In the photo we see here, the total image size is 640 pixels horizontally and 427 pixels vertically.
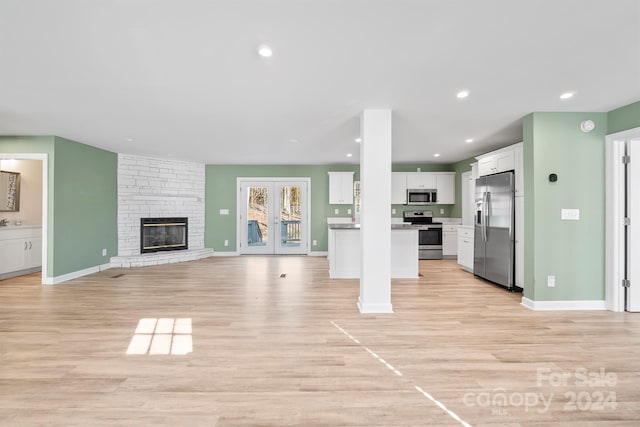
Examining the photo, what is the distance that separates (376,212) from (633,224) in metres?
3.06

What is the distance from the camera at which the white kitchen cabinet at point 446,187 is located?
24.2 feet

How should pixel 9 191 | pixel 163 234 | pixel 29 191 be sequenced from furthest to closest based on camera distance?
pixel 163 234 < pixel 29 191 < pixel 9 191

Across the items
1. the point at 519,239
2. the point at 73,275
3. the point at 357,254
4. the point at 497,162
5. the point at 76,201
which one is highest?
the point at 497,162

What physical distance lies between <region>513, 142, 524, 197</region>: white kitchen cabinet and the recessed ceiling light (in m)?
3.78

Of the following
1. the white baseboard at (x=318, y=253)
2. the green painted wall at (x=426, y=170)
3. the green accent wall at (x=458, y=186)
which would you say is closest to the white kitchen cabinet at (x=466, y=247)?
the green accent wall at (x=458, y=186)

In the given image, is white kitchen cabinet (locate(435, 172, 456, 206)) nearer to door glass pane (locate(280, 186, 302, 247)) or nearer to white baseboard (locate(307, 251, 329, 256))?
white baseboard (locate(307, 251, 329, 256))

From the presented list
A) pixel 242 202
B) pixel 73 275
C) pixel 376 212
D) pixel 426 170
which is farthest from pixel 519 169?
pixel 73 275

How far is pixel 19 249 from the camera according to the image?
5184 mm

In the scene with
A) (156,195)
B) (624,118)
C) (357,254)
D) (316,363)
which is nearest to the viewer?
(316,363)

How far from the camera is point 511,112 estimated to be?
3.51 meters

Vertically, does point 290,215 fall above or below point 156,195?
below

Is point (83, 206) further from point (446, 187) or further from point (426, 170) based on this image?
point (446, 187)

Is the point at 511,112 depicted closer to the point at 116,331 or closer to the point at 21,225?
the point at 116,331

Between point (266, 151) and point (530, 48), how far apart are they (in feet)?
15.4
